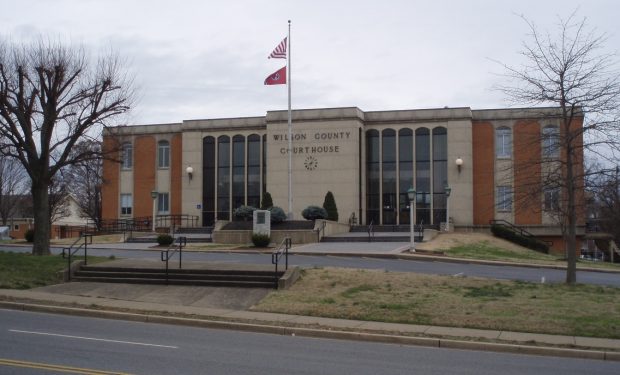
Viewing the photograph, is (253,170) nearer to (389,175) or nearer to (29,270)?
(389,175)

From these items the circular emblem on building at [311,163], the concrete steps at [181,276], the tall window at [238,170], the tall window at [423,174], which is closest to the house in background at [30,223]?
the tall window at [238,170]

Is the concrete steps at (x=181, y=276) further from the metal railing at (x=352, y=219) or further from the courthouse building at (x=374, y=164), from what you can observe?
the metal railing at (x=352, y=219)

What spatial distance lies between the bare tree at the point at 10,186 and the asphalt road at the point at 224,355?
5950cm

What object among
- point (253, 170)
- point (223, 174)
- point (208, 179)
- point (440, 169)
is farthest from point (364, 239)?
point (208, 179)

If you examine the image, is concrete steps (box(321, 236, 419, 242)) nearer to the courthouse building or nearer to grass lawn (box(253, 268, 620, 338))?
the courthouse building

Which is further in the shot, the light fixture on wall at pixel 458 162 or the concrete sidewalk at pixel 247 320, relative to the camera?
the light fixture on wall at pixel 458 162

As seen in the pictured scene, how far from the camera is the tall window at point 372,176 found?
5219 cm

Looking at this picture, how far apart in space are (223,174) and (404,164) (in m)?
14.6

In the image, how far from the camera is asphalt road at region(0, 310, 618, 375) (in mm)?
9711

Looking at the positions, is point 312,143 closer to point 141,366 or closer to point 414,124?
point 414,124

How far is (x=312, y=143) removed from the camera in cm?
5159

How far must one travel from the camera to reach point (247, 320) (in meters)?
15.3

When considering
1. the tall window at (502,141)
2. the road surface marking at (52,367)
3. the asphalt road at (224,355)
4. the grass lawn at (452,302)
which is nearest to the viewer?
the road surface marking at (52,367)

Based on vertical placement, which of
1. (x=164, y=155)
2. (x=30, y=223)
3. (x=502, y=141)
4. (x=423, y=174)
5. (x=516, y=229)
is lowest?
(x=516, y=229)
